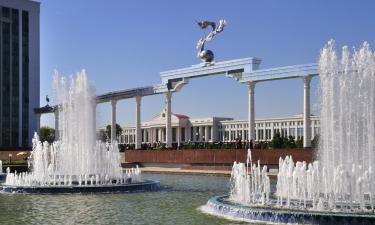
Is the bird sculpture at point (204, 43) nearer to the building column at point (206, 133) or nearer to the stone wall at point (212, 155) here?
the stone wall at point (212, 155)

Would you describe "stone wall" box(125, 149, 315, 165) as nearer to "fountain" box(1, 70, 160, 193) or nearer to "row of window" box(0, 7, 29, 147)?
"fountain" box(1, 70, 160, 193)

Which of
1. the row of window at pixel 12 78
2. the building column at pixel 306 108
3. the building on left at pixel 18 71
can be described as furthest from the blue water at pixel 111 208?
the row of window at pixel 12 78

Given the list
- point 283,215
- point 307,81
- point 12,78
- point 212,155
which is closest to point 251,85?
point 307,81

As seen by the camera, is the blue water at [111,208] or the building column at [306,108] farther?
the building column at [306,108]

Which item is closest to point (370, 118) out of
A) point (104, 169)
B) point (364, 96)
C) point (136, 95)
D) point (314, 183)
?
point (364, 96)

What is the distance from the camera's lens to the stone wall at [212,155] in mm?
26578

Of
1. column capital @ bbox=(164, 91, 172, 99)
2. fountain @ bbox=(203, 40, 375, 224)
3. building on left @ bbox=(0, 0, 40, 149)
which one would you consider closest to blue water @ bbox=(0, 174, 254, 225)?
fountain @ bbox=(203, 40, 375, 224)

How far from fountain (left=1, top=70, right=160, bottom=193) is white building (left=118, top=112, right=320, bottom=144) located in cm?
5407

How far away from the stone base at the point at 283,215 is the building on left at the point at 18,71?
47749 mm

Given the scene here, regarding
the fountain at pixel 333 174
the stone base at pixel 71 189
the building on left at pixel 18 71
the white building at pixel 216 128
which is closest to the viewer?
the fountain at pixel 333 174

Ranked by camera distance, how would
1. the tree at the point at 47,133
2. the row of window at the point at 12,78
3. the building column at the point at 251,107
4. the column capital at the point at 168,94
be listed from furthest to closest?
the tree at the point at 47,133, the row of window at the point at 12,78, the column capital at the point at 168,94, the building column at the point at 251,107

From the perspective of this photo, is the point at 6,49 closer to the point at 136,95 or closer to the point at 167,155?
the point at 136,95

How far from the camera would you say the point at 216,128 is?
87125 mm

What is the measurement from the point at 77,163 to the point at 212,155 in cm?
973
